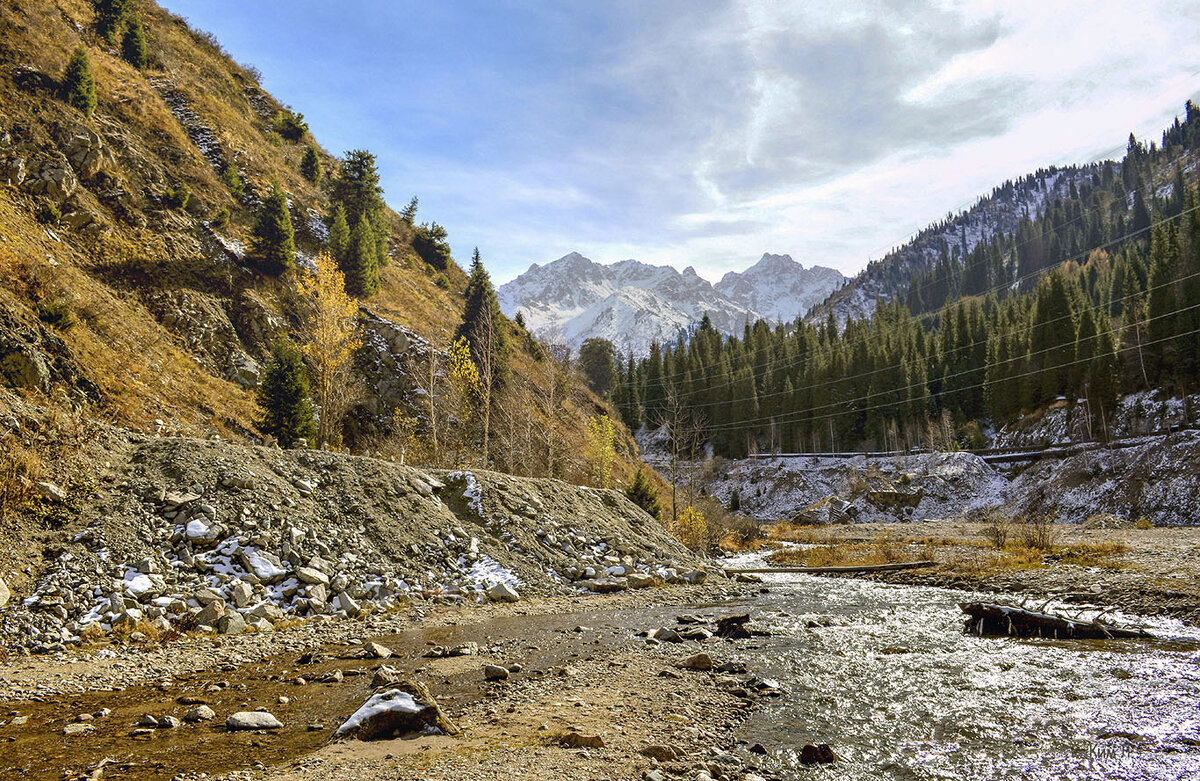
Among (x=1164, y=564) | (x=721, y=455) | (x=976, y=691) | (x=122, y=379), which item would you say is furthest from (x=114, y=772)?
(x=721, y=455)

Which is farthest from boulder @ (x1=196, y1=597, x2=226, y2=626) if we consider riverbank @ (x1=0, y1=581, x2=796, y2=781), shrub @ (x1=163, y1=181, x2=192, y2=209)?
shrub @ (x1=163, y1=181, x2=192, y2=209)

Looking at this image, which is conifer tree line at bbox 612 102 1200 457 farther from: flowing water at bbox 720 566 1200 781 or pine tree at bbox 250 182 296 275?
pine tree at bbox 250 182 296 275

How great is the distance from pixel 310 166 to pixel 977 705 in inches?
2753

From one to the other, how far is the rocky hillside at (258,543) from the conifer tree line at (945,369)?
2252 cm

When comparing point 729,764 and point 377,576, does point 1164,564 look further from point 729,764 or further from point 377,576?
point 377,576

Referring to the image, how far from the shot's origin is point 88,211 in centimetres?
3328

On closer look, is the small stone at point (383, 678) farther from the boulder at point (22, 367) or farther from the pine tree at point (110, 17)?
the pine tree at point (110, 17)

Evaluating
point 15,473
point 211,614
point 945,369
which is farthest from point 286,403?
point 945,369

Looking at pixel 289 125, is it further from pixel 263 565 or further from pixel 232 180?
pixel 263 565

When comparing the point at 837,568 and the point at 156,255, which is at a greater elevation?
the point at 156,255

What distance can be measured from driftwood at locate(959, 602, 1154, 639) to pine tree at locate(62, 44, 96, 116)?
55131 mm

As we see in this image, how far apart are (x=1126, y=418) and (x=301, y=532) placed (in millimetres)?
82639

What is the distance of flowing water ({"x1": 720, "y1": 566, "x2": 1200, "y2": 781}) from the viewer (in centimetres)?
642

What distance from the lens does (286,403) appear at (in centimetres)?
2766
